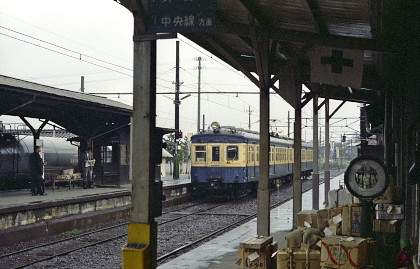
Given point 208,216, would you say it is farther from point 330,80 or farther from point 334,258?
point 334,258

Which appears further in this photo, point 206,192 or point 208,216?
point 206,192

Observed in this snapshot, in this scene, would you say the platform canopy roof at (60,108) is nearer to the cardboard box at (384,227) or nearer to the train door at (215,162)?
the train door at (215,162)

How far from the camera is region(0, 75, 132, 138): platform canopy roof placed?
1447cm

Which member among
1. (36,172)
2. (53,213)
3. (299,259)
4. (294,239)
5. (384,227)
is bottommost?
(53,213)

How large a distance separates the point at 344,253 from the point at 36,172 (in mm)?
12282

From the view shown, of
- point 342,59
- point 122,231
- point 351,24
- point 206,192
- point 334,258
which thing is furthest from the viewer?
point 206,192

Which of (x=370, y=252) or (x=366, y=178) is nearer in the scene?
(x=366, y=178)

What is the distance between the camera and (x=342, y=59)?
7551 mm

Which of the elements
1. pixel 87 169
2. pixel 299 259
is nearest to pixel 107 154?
pixel 87 169

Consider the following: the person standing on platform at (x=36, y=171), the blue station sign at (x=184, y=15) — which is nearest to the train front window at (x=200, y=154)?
the person standing on platform at (x=36, y=171)

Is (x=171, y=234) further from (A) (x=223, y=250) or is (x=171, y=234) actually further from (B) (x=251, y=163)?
(B) (x=251, y=163)

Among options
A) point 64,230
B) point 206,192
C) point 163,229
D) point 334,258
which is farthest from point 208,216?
point 334,258

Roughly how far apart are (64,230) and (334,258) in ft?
30.4

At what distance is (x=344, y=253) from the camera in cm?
593
